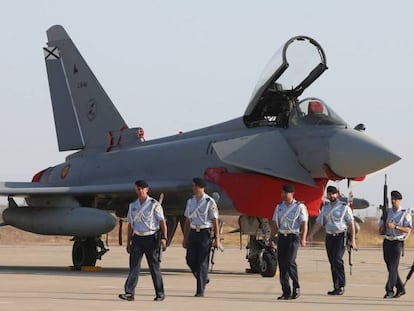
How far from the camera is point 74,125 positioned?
2325cm

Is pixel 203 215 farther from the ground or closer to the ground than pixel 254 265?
farther from the ground

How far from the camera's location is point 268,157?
17.6 meters

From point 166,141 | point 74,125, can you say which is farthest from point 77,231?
point 74,125

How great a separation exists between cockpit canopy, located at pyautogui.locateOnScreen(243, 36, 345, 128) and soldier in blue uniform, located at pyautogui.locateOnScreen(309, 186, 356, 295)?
3.83 metres

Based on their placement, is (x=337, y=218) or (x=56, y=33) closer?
(x=337, y=218)

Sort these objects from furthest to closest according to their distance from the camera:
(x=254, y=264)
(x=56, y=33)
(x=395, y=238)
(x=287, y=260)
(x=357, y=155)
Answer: (x=56, y=33) → (x=254, y=264) → (x=357, y=155) → (x=395, y=238) → (x=287, y=260)

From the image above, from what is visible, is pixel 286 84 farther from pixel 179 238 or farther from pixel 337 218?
pixel 179 238

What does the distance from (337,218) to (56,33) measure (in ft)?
38.2

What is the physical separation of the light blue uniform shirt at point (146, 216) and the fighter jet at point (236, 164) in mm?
4933

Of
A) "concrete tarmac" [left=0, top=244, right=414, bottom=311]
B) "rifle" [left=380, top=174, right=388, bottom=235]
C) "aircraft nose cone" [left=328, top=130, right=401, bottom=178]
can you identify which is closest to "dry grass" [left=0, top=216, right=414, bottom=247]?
"concrete tarmac" [left=0, top=244, right=414, bottom=311]

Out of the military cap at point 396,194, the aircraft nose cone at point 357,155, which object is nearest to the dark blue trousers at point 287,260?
the military cap at point 396,194

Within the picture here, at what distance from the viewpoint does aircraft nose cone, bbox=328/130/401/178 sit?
16.7m

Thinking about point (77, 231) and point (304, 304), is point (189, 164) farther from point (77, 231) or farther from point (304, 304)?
point (304, 304)

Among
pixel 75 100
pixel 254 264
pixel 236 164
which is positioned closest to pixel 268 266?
pixel 254 264
